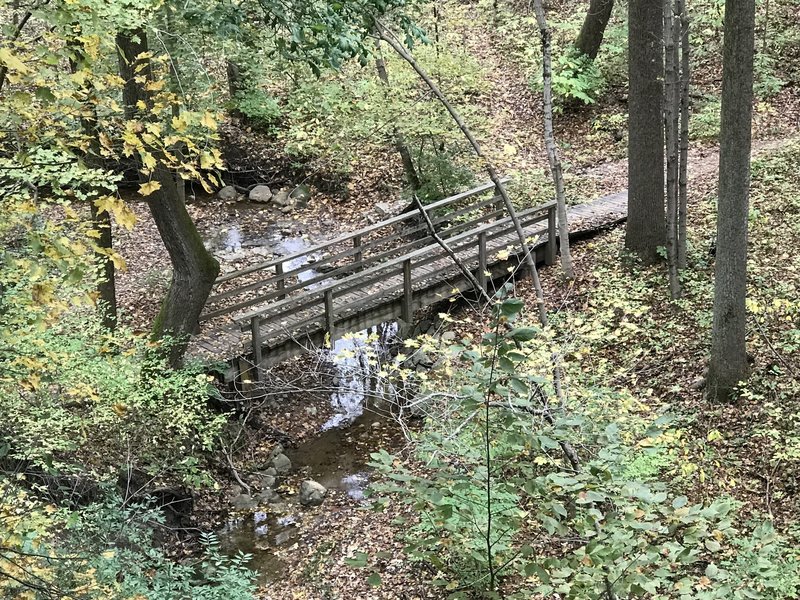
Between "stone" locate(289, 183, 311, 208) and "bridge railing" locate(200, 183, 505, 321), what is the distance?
102 inches

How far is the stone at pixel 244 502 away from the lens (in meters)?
10.0

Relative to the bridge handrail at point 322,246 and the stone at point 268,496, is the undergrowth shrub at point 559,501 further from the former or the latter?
the bridge handrail at point 322,246

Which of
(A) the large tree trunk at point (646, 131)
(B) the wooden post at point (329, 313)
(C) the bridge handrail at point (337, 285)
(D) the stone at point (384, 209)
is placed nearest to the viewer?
(C) the bridge handrail at point (337, 285)

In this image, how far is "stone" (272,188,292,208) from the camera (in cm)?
1814

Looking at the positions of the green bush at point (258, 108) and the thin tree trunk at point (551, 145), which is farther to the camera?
the green bush at point (258, 108)

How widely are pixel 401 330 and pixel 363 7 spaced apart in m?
8.30

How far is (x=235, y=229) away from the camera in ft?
55.7

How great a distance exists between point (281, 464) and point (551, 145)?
6.16 metres

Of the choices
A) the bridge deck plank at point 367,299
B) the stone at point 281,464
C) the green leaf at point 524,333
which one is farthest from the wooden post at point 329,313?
the green leaf at point 524,333

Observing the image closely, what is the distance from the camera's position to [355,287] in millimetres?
12172

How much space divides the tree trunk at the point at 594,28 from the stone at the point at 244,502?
14855 mm

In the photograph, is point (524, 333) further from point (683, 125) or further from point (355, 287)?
point (355, 287)

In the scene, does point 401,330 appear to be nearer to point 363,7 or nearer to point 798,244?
point 798,244

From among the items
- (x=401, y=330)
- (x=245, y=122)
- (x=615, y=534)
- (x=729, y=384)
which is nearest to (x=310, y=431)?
(x=401, y=330)
